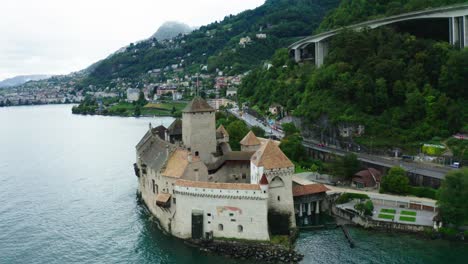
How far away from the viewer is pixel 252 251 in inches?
1147

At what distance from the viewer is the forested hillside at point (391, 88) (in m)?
48.3

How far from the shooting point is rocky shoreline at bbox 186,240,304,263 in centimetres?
2842

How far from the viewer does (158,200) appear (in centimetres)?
3312

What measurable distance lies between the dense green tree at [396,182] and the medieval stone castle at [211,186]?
35.0ft

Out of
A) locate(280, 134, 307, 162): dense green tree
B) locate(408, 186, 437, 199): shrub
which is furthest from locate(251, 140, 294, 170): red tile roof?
locate(280, 134, 307, 162): dense green tree

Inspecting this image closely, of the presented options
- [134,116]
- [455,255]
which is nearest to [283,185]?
[455,255]

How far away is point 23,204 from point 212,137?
20555mm

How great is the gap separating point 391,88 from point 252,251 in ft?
109

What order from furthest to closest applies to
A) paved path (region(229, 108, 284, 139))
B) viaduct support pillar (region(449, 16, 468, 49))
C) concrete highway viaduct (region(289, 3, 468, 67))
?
paved path (region(229, 108, 284, 139)), viaduct support pillar (region(449, 16, 468, 49)), concrete highway viaduct (region(289, 3, 468, 67))

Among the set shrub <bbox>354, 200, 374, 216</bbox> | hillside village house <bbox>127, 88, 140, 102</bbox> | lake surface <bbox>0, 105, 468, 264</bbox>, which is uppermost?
hillside village house <bbox>127, 88, 140, 102</bbox>

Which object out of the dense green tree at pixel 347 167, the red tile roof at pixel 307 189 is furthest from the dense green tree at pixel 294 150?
the red tile roof at pixel 307 189

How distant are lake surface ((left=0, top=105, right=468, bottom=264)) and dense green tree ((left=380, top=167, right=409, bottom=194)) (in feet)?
22.1

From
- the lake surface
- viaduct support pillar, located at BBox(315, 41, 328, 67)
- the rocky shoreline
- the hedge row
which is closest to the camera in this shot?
the rocky shoreline

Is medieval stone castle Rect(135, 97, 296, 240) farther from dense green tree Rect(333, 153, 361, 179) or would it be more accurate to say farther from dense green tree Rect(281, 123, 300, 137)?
dense green tree Rect(281, 123, 300, 137)
